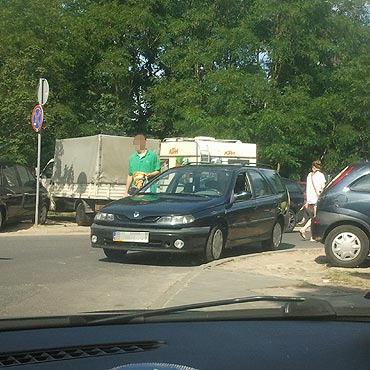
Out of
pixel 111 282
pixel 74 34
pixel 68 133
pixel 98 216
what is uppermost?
pixel 74 34

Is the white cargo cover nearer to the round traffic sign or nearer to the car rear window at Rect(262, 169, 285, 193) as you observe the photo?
the round traffic sign

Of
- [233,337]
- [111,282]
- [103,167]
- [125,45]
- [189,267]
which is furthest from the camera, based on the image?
[125,45]

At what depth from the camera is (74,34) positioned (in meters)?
26.2

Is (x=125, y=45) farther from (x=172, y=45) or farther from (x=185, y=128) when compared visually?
(x=185, y=128)

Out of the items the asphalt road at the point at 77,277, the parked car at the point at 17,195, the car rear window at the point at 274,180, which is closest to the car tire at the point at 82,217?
the parked car at the point at 17,195

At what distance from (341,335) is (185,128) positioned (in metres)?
25.2

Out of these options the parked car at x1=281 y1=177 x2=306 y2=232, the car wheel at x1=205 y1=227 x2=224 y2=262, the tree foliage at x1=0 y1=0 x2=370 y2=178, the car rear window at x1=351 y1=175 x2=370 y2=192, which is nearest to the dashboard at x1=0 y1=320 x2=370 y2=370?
the car wheel at x1=205 y1=227 x2=224 y2=262

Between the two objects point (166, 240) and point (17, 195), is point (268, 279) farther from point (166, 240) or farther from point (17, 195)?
point (17, 195)

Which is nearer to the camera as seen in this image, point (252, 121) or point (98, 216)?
point (98, 216)

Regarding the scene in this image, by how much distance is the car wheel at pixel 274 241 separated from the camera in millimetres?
13016

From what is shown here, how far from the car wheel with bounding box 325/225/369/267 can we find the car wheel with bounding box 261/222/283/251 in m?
2.46

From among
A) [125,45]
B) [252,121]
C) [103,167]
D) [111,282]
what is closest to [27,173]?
[103,167]

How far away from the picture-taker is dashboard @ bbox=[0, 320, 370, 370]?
7.51 ft

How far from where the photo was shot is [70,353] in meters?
2.43
